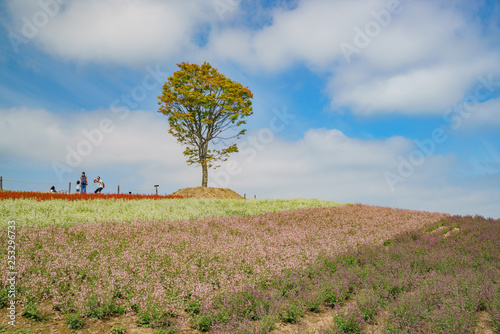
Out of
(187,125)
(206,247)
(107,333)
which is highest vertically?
(187,125)

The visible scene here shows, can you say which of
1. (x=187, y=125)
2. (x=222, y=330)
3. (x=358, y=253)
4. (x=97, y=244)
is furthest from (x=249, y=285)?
(x=187, y=125)

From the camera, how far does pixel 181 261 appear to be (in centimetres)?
662

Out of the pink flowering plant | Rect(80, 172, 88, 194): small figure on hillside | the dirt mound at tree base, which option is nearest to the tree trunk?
the dirt mound at tree base

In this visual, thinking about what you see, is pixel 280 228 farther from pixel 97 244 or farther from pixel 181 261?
pixel 97 244

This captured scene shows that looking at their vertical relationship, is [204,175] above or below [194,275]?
above

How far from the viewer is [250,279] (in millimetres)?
5973

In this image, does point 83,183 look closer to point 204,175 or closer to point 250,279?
point 204,175

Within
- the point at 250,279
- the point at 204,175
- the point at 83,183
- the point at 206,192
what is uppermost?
the point at 204,175

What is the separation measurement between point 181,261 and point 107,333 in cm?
219

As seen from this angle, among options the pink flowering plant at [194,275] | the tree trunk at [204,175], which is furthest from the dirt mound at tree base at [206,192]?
the pink flowering plant at [194,275]

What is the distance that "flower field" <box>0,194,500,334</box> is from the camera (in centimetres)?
473

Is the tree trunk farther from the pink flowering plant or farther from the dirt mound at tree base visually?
the pink flowering plant

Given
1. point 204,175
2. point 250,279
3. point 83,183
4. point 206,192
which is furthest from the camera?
point 204,175

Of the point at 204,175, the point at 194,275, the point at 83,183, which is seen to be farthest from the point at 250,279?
the point at 204,175
